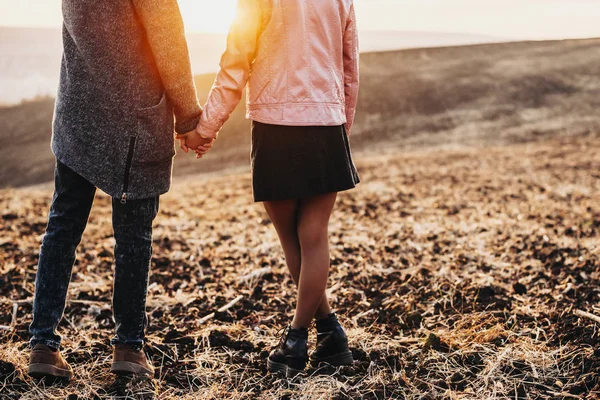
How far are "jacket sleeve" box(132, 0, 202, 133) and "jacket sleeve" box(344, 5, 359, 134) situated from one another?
2.31ft

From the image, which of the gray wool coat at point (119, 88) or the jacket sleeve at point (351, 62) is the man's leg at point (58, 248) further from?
the jacket sleeve at point (351, 62)

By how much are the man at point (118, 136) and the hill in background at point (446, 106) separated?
10.9m

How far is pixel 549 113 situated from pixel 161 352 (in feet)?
53.5

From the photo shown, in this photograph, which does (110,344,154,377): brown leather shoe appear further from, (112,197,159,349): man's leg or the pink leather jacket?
the pink leather jacket

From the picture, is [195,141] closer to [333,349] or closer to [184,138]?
[184,138]

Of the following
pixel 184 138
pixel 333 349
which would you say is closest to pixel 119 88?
pixel 184 138

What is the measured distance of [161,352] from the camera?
10.4 ft

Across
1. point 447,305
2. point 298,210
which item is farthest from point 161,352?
point 447,305

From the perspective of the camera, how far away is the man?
246 cm

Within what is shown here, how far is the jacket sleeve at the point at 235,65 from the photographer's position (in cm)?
256

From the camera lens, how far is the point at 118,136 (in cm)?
251

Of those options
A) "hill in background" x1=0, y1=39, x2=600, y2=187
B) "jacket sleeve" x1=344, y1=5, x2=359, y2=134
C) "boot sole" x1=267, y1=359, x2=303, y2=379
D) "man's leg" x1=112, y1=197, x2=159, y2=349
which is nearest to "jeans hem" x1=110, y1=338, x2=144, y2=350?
"man's leg" x1=112, y1=197, x2=159, y2=349

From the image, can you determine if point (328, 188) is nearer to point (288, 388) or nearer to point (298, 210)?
point (298, 210)

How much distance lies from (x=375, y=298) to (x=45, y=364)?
2.10 m
